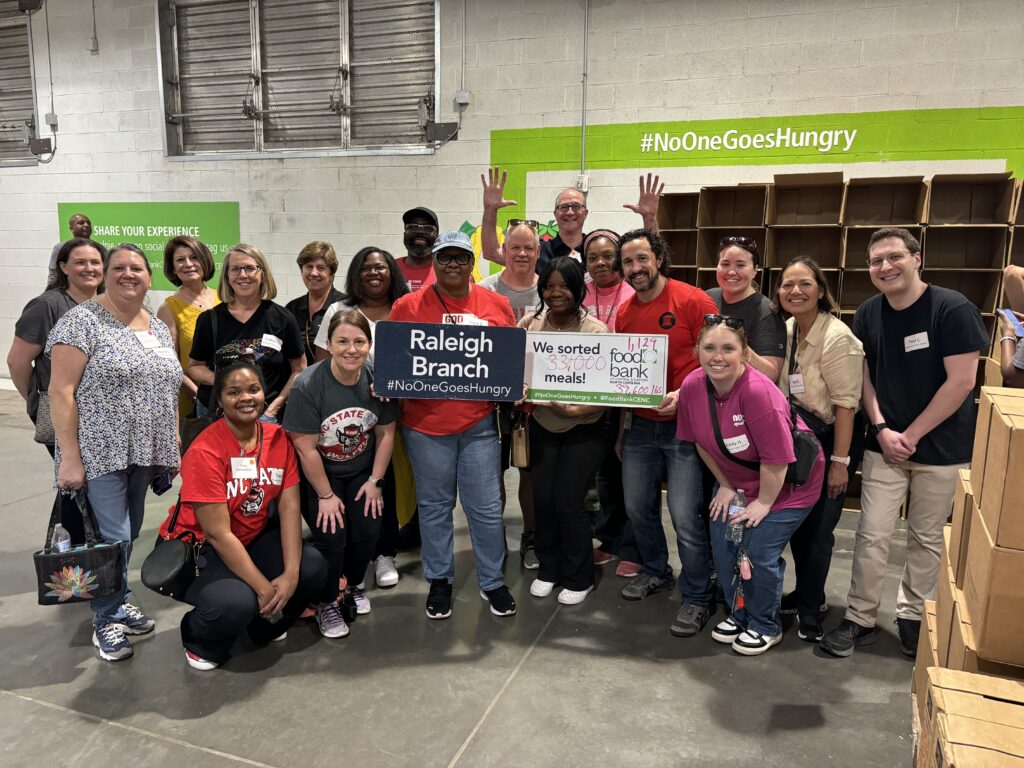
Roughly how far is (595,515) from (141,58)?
6.75 meters

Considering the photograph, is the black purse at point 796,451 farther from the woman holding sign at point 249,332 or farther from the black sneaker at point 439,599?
the woman holding sign at point 249,332

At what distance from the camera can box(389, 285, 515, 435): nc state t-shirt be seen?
269cm

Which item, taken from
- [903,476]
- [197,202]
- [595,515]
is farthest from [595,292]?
[197,202]

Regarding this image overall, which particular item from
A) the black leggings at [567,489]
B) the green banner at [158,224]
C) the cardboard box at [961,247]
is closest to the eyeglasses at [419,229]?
the black leggings at [567,489]

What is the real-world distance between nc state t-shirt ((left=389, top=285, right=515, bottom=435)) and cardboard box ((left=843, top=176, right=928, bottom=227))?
285 centimetres

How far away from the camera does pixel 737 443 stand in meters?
2.42

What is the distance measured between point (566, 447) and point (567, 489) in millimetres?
178

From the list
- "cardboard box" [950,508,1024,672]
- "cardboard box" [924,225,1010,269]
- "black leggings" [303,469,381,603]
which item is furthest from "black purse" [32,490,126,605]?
"cardboard box" [924,225,1010,269]

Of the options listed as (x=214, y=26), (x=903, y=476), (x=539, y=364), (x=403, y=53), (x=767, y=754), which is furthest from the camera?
(x=214, y=26)

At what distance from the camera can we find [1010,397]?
1692 millimetres

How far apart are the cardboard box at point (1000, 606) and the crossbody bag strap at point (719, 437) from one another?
0.97 meters

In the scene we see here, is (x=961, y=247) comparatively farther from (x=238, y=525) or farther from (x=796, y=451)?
(x=238, y=525)

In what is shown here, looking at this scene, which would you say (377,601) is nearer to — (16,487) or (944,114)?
(16,487)

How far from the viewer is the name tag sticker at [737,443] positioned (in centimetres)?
240
